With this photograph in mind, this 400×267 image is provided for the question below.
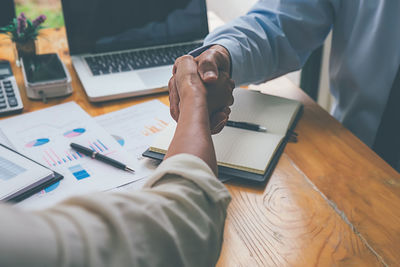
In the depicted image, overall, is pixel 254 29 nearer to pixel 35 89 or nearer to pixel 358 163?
pixel 358 163

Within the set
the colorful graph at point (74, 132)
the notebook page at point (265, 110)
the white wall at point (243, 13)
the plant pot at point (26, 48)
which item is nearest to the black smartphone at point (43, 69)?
the plant pot at point (26, 48)

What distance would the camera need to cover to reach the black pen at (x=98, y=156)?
69 cm

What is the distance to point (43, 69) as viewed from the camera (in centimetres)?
95

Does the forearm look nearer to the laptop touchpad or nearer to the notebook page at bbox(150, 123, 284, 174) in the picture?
the notebook page at bbox(150, 123, 284, 174)

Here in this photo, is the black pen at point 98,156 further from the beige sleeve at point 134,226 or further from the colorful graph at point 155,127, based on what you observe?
the beige sleeve at point 134,226

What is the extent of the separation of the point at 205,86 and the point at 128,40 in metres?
0.50

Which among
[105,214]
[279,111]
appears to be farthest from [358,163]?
[105,214]

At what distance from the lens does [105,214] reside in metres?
0.32

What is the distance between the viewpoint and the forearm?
0.46m

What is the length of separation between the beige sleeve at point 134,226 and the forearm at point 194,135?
0.10ft

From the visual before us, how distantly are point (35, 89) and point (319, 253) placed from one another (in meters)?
0.75

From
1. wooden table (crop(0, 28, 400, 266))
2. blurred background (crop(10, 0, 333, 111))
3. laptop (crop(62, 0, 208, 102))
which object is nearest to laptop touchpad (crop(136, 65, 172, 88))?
laptop (crop(62, 0, 208, 102))

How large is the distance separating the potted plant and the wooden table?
71 cm

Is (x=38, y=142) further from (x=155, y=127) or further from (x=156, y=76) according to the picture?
(x=156, y=76)
